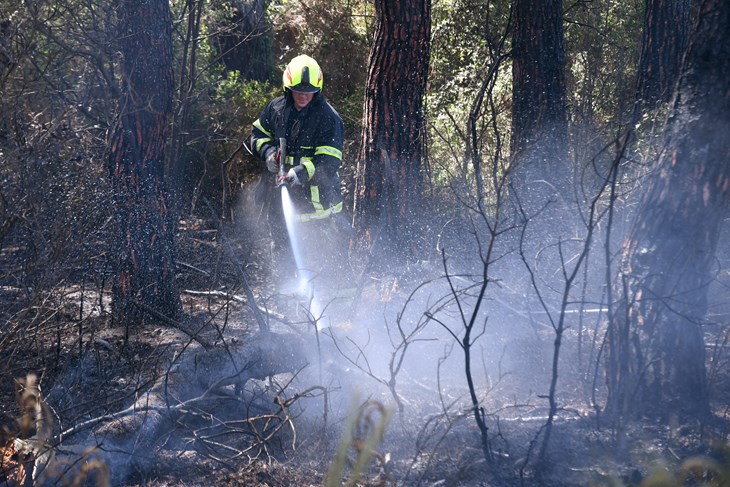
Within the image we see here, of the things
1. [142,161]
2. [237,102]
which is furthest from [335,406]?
[237,102]

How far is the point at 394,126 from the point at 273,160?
117cm

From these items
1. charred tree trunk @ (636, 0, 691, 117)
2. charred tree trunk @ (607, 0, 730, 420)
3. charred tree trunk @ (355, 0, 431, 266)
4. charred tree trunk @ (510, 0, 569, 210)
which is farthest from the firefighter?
charred tree trunk @ (636, 0, 691, 117)

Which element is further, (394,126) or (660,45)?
(660,45)

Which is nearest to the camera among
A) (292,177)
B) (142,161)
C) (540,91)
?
(142,161)

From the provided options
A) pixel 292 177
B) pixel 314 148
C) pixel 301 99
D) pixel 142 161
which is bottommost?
pixel 292 177

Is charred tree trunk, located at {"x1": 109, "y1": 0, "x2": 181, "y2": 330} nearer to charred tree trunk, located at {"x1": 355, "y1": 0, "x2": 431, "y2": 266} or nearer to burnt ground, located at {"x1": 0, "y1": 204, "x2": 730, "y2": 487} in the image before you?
burnt ground, located at {"x1": 0, "y1": 204, "x2": 730, "y2": 487}

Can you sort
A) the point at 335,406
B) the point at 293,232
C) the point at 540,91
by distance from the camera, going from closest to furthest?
the point at 335,406 → the point at 293,232 → the point at 540,91

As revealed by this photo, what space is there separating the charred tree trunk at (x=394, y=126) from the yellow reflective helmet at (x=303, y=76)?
2.48 feet

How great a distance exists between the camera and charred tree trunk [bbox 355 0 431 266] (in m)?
6.32

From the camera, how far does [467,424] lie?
395 cm

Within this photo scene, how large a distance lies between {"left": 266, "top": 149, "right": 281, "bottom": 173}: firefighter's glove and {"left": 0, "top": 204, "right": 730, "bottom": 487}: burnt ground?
4.22 ft

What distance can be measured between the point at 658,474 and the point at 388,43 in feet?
18.3

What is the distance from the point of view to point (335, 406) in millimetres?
4250

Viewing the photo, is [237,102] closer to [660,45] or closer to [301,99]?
[301,99]
